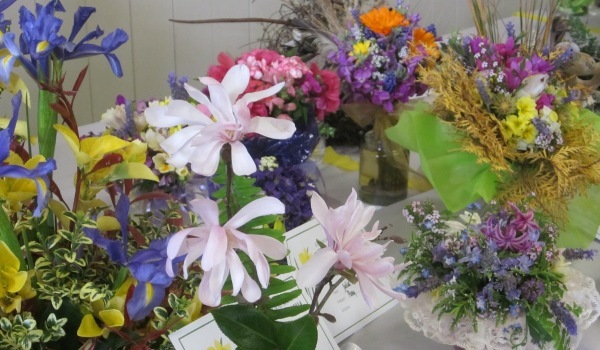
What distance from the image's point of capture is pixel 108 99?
5.91 ft

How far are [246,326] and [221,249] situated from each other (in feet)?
0.28

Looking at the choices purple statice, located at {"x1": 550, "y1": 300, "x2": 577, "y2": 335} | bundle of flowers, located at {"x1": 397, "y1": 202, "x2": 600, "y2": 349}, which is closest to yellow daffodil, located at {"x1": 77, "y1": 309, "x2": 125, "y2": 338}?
bundle of flowers, located at {"x1": 397, "y1": 202, "x2": 600, "y2": 349}

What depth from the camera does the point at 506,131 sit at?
97cm

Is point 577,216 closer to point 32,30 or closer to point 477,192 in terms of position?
point 477,192

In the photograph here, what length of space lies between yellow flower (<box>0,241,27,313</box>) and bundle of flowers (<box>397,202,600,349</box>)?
0.41 m

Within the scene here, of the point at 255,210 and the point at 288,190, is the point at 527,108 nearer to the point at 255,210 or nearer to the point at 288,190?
the point at 288,190

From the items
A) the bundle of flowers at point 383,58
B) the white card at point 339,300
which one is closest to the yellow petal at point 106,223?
the white card at point 339,300

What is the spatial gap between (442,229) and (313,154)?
428mm

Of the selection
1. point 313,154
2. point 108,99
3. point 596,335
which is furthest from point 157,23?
point 596,335

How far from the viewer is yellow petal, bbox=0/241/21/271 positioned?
486mm

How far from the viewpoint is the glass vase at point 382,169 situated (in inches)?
48.4

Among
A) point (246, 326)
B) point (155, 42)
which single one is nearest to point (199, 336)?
point (246, 326)

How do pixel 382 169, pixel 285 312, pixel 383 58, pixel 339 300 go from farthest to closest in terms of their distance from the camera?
pixel 382 169 < pixel 383 58 < pixel 339 300 < pixel 285 312

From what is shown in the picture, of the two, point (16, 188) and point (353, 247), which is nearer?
point (353, 247)
